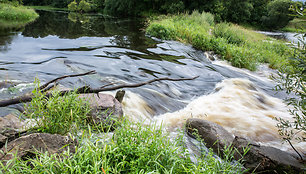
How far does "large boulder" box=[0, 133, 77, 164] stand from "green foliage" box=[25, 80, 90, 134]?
A: 0.39 meters

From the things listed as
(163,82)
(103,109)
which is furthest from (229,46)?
(103,109)

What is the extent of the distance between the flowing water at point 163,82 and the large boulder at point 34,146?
1348 mm

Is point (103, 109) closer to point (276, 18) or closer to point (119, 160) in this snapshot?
point (119, 160)

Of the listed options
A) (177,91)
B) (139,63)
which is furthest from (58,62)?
(177,91)

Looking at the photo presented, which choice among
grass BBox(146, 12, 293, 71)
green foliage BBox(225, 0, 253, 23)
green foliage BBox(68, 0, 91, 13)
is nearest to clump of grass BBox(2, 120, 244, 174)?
grass BBox(146, 12, 293, 71)

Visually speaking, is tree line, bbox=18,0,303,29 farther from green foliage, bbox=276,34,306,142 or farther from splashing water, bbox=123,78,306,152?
green foliage, bbox=276,34,306,142

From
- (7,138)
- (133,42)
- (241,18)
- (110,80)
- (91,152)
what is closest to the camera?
(91,152)

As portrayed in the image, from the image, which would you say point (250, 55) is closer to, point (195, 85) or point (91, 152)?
point (195, 85)

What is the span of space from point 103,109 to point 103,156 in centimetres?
165

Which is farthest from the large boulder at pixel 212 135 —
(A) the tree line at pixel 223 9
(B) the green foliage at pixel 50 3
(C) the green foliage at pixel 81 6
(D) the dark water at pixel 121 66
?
(B) the green foliage at pixel 50 3

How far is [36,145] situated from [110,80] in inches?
167

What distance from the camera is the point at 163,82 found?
23.4 feet

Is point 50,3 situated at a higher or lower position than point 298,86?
higher

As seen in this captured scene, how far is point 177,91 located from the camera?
22.5ft
